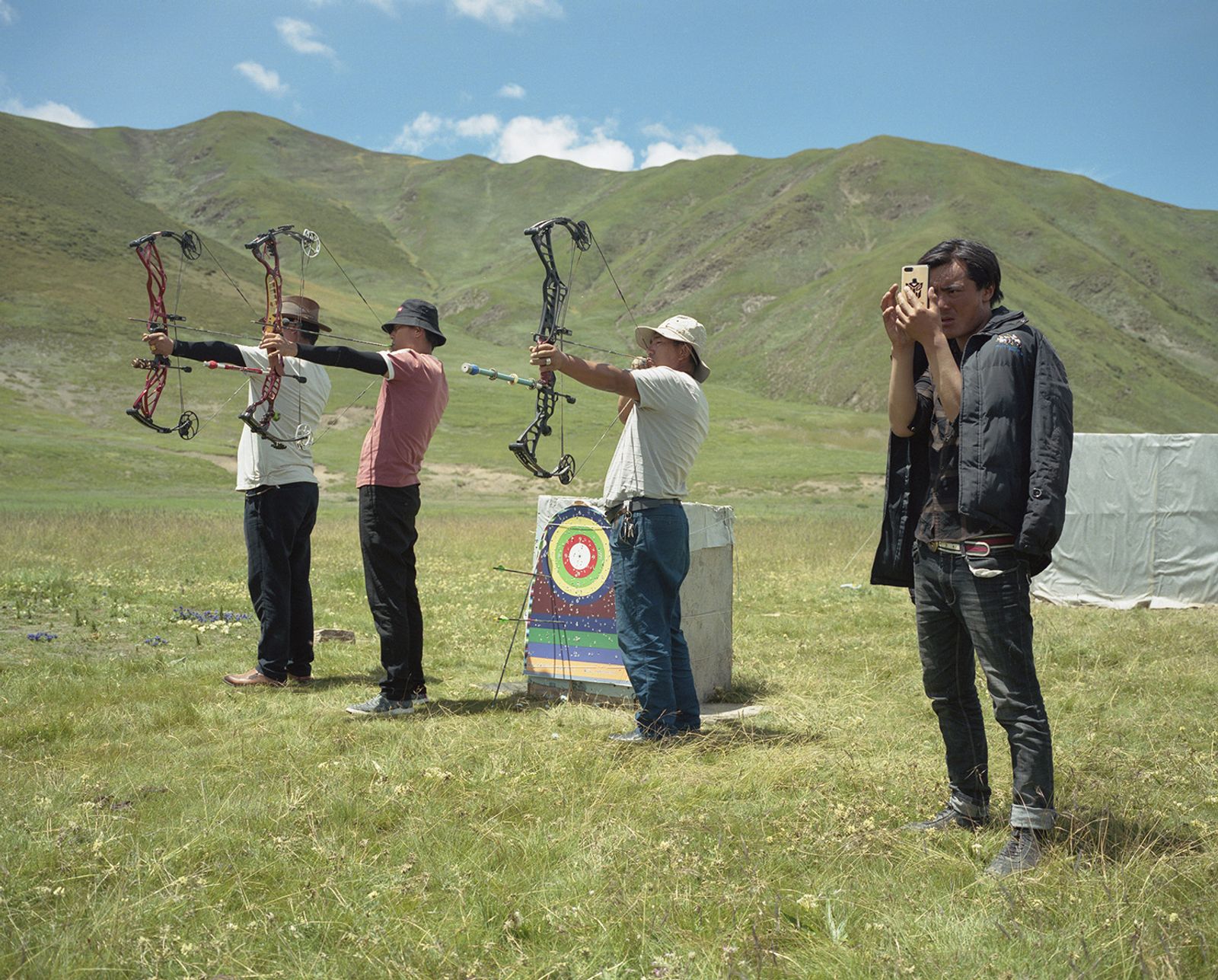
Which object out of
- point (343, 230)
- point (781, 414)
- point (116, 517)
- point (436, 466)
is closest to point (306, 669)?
point (116, 517)

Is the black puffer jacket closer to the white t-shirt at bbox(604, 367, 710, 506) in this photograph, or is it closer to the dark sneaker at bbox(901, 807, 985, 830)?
the dark sneaker at bbox(901, 807, 985, 830)

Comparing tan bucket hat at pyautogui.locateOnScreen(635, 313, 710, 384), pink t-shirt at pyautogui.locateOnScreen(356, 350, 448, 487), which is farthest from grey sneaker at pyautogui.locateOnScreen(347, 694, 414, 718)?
tan bucket hat at pyautogui.locateOnScreen(635, 313, 710, 384)

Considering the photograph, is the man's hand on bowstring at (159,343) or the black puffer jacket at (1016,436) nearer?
the black puffer jacket at (1016,436)

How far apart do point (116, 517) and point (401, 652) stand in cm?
1545

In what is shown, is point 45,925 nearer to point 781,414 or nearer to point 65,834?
point 65,834

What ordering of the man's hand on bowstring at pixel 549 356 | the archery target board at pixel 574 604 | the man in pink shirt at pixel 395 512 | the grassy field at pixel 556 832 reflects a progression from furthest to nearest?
the archery target board at pixel 574 604 < the man in pink shirt at pixel 395 512 < the man's hand on bowstring at pixel 549 356 < the grassy field at pixel 556 832

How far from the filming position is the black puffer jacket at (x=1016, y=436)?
3.30m

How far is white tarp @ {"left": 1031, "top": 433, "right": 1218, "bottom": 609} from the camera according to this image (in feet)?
42.2

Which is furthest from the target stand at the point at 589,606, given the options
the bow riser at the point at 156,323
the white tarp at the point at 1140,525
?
the white tarp at the point at 1140,525

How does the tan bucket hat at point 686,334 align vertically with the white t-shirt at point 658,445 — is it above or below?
above

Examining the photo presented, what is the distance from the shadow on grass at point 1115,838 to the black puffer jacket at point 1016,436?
982mm

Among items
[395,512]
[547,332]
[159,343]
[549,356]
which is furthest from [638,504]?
[159,343]

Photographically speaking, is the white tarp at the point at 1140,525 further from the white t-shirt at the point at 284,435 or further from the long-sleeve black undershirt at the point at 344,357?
the long-sleeve black undershirt at the point at 344,357

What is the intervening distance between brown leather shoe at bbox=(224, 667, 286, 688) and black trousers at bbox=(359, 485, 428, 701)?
1067mm
